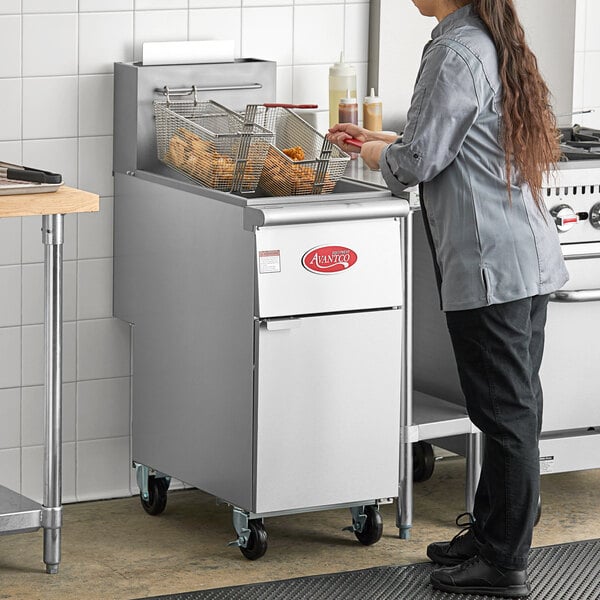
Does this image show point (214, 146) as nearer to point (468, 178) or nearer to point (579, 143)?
point (468, 178)

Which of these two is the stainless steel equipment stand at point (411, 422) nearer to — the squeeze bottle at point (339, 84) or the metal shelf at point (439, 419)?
the metal shelf at point (439, 419)

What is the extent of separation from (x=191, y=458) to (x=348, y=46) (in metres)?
1.22

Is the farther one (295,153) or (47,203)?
(295,153)

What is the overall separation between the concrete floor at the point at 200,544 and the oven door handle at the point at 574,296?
0.58 metres

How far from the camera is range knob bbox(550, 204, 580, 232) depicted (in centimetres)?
342

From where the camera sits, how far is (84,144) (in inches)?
139

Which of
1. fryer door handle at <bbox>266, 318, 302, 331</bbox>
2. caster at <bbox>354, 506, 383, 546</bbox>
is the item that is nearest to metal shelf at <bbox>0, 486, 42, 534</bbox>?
fryer door handle at <bbox>266, 318, 302, 331</bbox>

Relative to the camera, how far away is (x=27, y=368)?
3.58 meters

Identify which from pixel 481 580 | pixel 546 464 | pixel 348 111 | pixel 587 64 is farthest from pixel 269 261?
pixel 587 64

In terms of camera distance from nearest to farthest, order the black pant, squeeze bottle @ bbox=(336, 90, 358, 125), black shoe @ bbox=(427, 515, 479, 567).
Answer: the black pant, black shoe @ bbox=(427, 515, 479, 567), squeeze bottle @ bbox=(336, 90, 358, 125)

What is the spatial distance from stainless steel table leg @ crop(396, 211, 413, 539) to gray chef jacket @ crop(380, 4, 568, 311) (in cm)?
24

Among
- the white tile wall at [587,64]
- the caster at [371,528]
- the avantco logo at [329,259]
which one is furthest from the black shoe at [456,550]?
the white tile wall at [587,64]

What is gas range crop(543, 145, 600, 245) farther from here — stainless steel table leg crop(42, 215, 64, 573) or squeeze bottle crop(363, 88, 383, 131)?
stainless steel table leg crop(42, 215, 64, 573)

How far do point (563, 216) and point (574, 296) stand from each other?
7.9 inches
